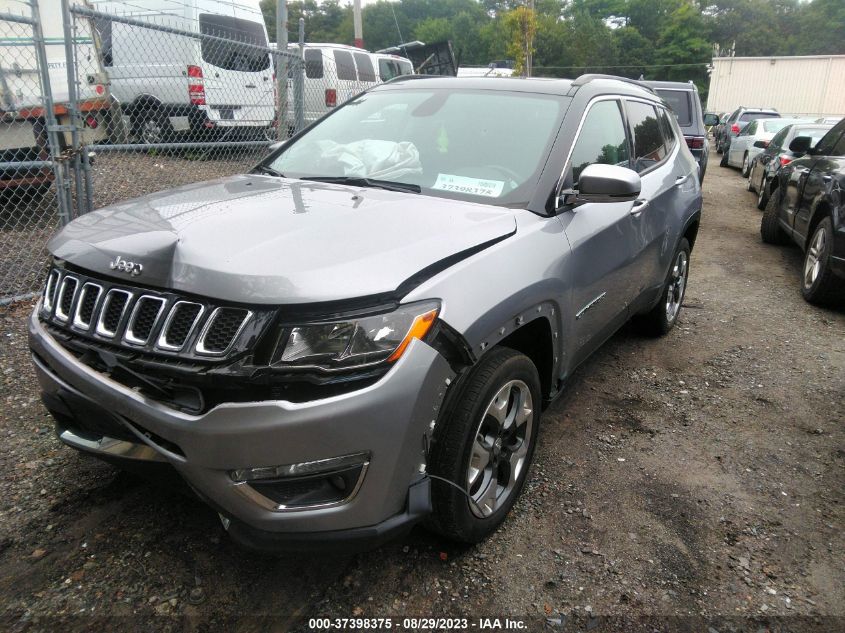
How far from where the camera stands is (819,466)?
10.8 ft

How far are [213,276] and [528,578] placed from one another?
1563 millimetres

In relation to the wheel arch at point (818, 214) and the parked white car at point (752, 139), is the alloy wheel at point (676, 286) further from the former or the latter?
Result: the parked white car at point (752, 139)

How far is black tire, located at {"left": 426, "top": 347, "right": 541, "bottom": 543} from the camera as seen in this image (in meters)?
2.20

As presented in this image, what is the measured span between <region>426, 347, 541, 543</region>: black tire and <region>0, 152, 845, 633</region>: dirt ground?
15cm

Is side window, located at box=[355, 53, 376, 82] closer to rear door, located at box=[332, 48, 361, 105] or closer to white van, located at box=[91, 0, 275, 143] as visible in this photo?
rear door, located at box=[332, 48, 361, 105]

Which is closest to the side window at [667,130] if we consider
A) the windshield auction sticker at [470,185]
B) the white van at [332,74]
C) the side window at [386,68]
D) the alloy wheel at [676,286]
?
the alloy wheel at [676,286]

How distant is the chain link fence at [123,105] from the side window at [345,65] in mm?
80

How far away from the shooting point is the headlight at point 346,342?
6.22ft

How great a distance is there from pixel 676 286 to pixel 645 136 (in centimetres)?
135

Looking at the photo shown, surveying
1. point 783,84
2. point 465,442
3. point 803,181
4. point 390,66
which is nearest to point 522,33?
point 783,84

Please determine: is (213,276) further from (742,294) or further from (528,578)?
(742,294)

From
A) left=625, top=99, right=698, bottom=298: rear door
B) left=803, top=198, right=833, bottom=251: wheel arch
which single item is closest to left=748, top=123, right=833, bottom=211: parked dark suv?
left=803, top=198, right=833, bottom=251: wheel arch

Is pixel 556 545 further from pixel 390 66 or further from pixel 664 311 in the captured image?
pixel 390 66

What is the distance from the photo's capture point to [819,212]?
5.91 metres
